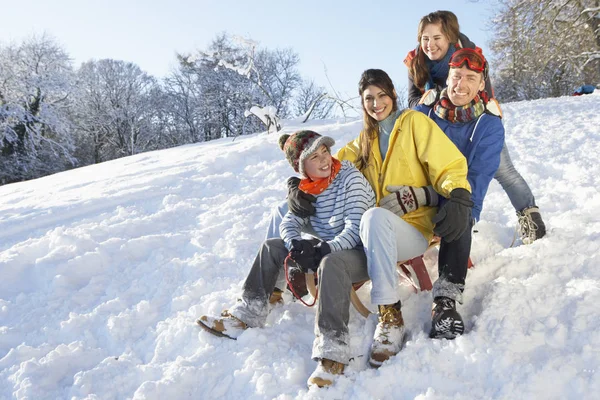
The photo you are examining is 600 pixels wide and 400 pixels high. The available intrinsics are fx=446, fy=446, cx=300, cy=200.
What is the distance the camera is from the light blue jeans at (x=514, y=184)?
→ 2.97m

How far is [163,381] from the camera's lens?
6.99 feet

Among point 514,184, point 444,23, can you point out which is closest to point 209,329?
point 514,184

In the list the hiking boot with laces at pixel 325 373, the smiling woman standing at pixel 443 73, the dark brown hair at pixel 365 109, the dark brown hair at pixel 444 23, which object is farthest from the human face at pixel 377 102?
the hiking boot with laces at pixel 325 373

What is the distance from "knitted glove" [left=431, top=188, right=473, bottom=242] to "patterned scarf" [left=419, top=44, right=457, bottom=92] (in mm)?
1069

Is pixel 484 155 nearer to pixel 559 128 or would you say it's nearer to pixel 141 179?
pixel 559 128

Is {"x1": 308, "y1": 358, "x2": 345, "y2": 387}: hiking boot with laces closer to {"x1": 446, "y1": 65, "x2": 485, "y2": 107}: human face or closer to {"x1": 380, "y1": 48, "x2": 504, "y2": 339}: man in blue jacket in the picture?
{"x1": 380, "y1": 48, "x2": 504, "y2": 339}: man in blue jacket

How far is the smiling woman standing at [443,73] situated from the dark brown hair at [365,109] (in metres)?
0.41

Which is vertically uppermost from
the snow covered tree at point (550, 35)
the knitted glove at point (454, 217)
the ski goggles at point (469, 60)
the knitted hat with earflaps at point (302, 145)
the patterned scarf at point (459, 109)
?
the snow covered tree at point (550, 35)

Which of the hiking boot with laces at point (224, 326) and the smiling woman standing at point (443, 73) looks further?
the smiling woman standing at point (443, 73)

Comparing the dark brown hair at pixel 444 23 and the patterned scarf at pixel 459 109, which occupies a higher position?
the dark brown hair at pixel 444 23

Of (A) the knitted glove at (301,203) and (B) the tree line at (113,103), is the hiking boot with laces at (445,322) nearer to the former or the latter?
(A) the knitted glove at (301,203)

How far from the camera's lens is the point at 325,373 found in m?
1.95

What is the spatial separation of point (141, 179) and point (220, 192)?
5.23ft

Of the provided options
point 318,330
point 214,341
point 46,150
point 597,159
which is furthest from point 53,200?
point 46,150
